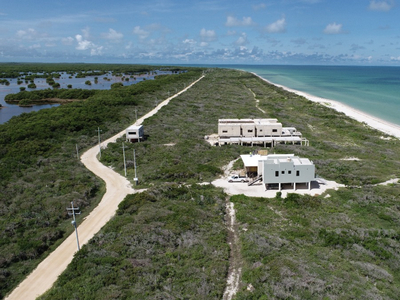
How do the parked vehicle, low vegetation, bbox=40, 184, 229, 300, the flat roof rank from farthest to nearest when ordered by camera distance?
1. the parked vehicle
2. the flat roof
3. low vegetation, bbox=40, 184, 229, 300

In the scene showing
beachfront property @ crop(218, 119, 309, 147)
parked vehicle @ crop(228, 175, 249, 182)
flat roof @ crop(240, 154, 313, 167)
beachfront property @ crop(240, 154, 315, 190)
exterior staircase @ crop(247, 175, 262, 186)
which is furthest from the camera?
beachfront property @ crop(218, 119, 309, 147)

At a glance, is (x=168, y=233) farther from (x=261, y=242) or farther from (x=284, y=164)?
(x=284, y=164)

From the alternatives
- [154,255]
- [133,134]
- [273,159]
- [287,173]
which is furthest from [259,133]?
[154,255]

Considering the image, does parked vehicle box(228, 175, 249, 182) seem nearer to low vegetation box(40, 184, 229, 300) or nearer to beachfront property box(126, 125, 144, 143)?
low vegetation box(40, 184, 229, 300)

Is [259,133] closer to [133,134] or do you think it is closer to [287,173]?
[287,173]

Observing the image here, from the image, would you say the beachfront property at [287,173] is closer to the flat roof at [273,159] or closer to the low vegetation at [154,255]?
the flat roof at [273,159]

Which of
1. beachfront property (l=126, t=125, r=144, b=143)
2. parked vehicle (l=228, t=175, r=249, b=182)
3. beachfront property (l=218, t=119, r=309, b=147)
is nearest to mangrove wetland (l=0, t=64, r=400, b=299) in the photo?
parked vehicle (l=228, t=175, r=249, b=182)
